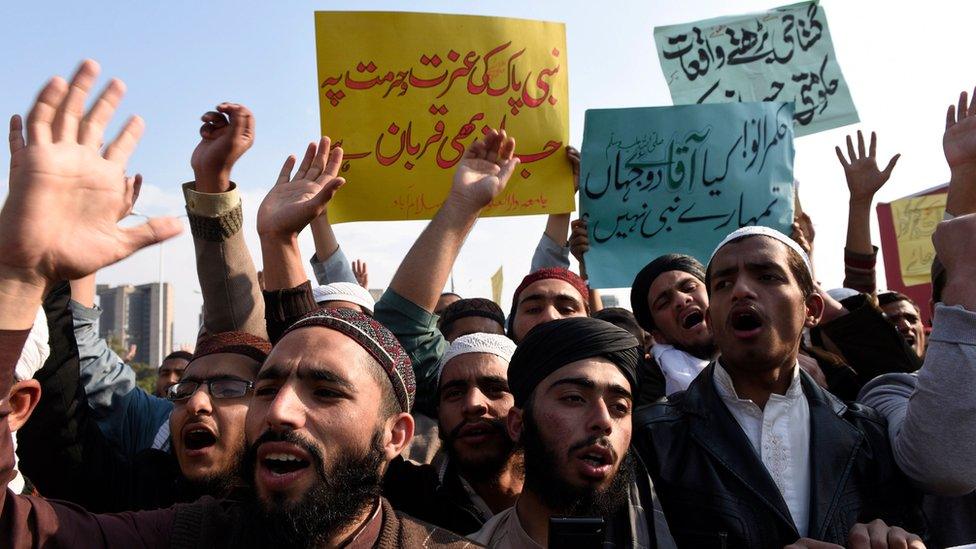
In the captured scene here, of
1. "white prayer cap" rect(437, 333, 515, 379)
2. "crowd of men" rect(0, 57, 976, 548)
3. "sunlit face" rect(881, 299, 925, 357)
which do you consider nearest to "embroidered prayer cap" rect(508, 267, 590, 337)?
"crowd of men" rect(0, 57, 976, 548)

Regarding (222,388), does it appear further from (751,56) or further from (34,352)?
(751,56)

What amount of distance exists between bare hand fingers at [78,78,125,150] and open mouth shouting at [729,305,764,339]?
6.34 feet

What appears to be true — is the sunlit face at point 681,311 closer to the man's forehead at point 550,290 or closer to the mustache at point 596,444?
the man's forehead at point 550,290

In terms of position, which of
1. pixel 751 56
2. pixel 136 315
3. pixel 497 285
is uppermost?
pixel 751 56

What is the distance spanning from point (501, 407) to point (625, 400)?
71 cm

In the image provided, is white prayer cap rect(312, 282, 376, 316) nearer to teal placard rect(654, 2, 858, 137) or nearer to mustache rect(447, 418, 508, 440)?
mustache rect(447, 418, 508, 440)

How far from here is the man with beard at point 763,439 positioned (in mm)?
2342

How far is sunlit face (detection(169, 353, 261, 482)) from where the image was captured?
2.71 m

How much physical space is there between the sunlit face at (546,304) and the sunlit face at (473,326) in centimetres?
24

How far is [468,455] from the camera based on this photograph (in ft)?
9.87

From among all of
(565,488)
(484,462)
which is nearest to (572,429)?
(565,488)

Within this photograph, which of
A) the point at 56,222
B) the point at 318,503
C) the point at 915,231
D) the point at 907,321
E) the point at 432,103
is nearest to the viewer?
the point at 56,222

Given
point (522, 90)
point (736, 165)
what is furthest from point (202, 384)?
point (736, 165)

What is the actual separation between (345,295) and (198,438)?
1.01m
